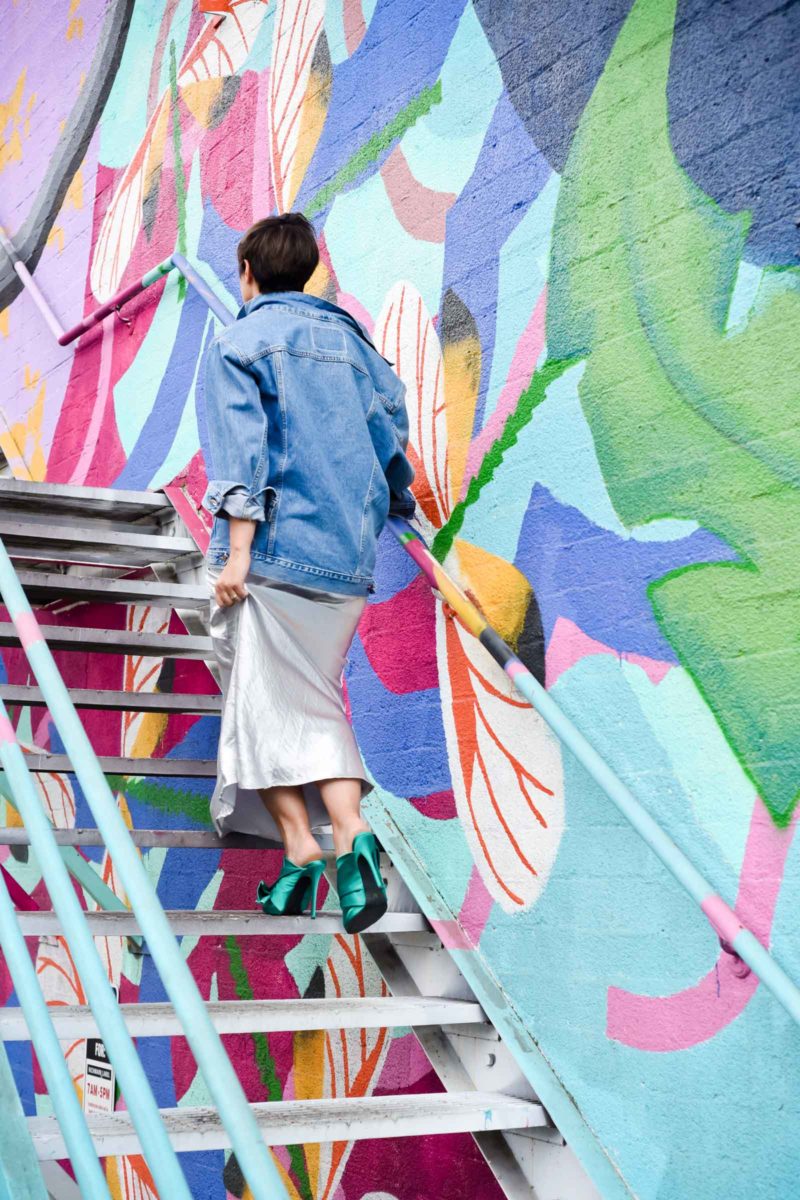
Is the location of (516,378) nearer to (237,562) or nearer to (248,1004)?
(237,562)

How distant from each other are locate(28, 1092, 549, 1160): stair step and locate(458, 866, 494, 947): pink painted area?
0.34m

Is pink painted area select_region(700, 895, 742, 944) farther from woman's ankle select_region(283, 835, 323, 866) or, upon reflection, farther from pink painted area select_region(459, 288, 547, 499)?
pink painted area select_region(459, 288, 547, 499)

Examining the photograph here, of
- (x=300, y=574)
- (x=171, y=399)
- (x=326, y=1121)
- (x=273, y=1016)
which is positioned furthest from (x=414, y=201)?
(x=326, y=1121)

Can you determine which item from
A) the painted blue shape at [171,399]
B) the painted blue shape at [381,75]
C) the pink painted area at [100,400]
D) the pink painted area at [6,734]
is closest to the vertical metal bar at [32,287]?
the pink painted area at [100,400]

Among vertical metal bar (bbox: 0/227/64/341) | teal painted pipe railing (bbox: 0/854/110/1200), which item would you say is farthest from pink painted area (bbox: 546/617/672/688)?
vertical metal bar (bbox: 0/227/64/341)

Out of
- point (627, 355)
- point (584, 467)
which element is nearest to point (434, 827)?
point (584, 467)

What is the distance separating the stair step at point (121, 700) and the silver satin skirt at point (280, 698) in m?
0.66

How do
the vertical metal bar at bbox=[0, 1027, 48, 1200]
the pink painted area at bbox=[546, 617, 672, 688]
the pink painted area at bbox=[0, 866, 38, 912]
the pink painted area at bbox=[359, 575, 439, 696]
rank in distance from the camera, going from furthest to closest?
the pink painted area at bbox=[0, 866, 38, 912] → the pink painted area at bbox=[359, 575, 439, 696] → the pink painted area at bbox=[546, 617, 672, 688] → the vertical metal bar at bbox=[0, 1027, 48, 1200]

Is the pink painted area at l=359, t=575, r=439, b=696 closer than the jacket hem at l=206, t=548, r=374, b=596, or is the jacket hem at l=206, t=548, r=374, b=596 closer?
the jacket hem at l=206, t=548, r=374, b=596

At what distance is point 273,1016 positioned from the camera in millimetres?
2344

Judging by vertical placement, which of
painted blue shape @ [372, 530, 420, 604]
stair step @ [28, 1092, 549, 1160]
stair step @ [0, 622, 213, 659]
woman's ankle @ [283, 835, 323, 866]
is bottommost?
stair step @ [28, 1092, 549, 1160]

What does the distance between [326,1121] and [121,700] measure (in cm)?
133

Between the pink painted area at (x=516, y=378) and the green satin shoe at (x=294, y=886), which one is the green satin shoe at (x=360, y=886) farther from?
the pink painted area at (x=516, y=378)

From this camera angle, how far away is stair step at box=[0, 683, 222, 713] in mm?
3084
